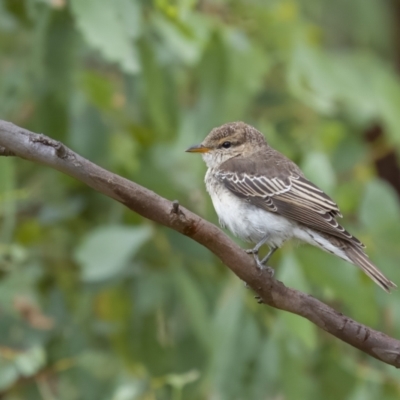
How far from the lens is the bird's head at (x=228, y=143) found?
511 centimetres

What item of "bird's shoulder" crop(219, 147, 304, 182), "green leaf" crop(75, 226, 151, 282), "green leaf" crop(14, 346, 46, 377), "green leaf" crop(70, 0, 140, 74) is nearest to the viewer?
"green leaf" crop(70, 0, 140, 74)

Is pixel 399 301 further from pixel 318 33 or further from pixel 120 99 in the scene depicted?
pixel 318 33

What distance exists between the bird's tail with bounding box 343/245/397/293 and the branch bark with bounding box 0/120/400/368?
2.32 feet

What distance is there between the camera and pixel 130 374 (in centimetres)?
496

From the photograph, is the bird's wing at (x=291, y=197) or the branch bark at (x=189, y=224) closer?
the branch bark at (x=189, y=224)

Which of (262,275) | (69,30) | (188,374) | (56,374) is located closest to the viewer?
(262,275)

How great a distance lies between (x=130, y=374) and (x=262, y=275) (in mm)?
1926

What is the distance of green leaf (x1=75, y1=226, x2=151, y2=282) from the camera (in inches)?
183

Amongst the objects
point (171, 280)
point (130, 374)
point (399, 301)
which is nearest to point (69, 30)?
point (171, 280)

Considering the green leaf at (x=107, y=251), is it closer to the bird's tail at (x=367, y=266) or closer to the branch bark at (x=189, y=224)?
the bird's tail at (x=367, y=266)

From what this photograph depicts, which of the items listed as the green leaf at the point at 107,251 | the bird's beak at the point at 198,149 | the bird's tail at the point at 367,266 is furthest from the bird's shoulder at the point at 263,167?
the bird's tail at the point at 367,266

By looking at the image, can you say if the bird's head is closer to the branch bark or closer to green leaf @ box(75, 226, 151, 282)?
green leaf @ box(75, 226, 151, 282)

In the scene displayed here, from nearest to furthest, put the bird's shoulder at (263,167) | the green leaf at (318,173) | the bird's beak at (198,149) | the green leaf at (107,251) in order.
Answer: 1. the green leaf at (107,251)
2. the green leaf at (318,173)
3. the bird's shoulder at (263,167)
4. the bird's beak at (198,149)

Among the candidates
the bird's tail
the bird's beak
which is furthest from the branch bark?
the bird's beak
